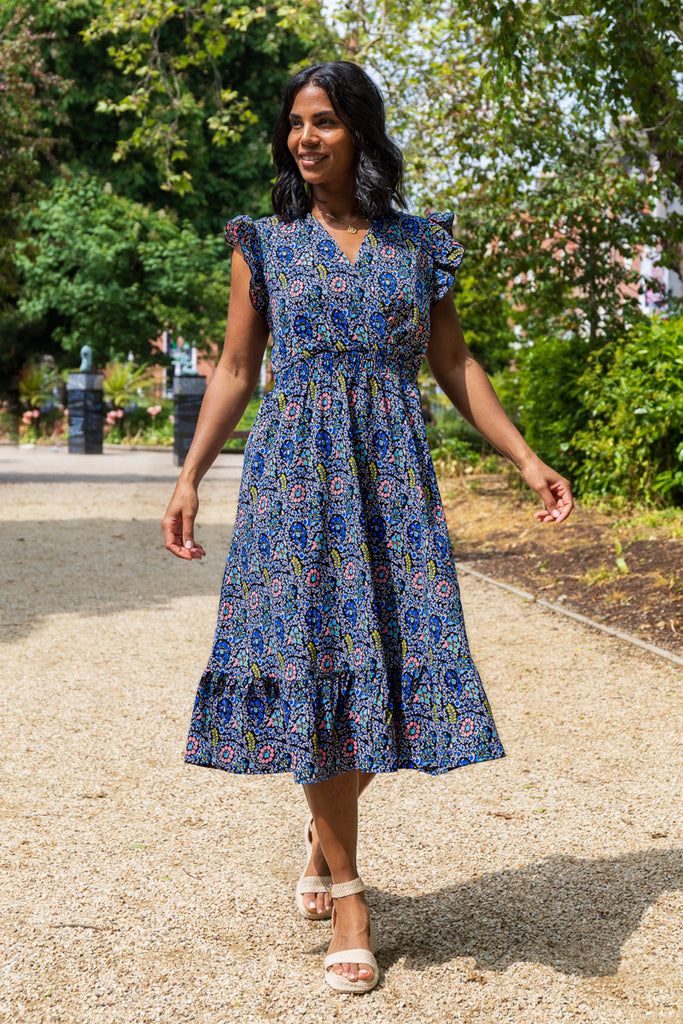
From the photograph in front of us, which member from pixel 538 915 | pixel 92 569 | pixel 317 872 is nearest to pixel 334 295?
pixel 317 872

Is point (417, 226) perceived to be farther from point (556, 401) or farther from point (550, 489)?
point (556, 401)

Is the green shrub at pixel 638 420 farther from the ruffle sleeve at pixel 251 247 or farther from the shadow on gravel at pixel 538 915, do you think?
the ruffle sleeve at pixel 251 247

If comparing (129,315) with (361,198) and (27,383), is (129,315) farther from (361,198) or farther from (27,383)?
(361,198)

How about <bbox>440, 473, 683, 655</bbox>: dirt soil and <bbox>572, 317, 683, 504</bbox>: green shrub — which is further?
<bbox>572, 317, 683, 504</bbox>: green shrub

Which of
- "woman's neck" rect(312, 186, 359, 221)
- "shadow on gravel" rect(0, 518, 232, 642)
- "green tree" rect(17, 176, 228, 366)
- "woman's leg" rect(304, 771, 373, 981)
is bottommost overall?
"shadow on gravel" rect(0, 518, 232, 642)

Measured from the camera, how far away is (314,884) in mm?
3061

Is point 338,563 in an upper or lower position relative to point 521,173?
lower

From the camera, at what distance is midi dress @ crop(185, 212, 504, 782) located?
2633 millimetres

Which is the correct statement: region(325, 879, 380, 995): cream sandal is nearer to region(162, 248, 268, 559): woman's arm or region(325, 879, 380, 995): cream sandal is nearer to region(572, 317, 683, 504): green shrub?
region(162, 248, 268, 559): woman's arm

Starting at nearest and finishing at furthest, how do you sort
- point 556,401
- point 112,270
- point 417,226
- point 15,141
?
point 417,226
point 556,401
point 15,141
point 112,270

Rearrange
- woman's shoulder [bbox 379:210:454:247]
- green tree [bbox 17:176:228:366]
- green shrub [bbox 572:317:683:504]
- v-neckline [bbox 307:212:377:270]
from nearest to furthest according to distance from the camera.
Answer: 1. v-neckline [bbox 307:212:377:270]
2. woman's shoulder [bbox 379:210:454:247]
3. green shrub [bbox 572:317:683:504]
4. green tree [bbox 17:176:228:366]

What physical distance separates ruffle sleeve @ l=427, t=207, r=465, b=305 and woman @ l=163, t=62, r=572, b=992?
2 centimetres

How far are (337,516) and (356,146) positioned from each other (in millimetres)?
874

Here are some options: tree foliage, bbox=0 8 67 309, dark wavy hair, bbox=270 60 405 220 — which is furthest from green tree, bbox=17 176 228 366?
dark wavy hair, bbox=270 60 405 220
